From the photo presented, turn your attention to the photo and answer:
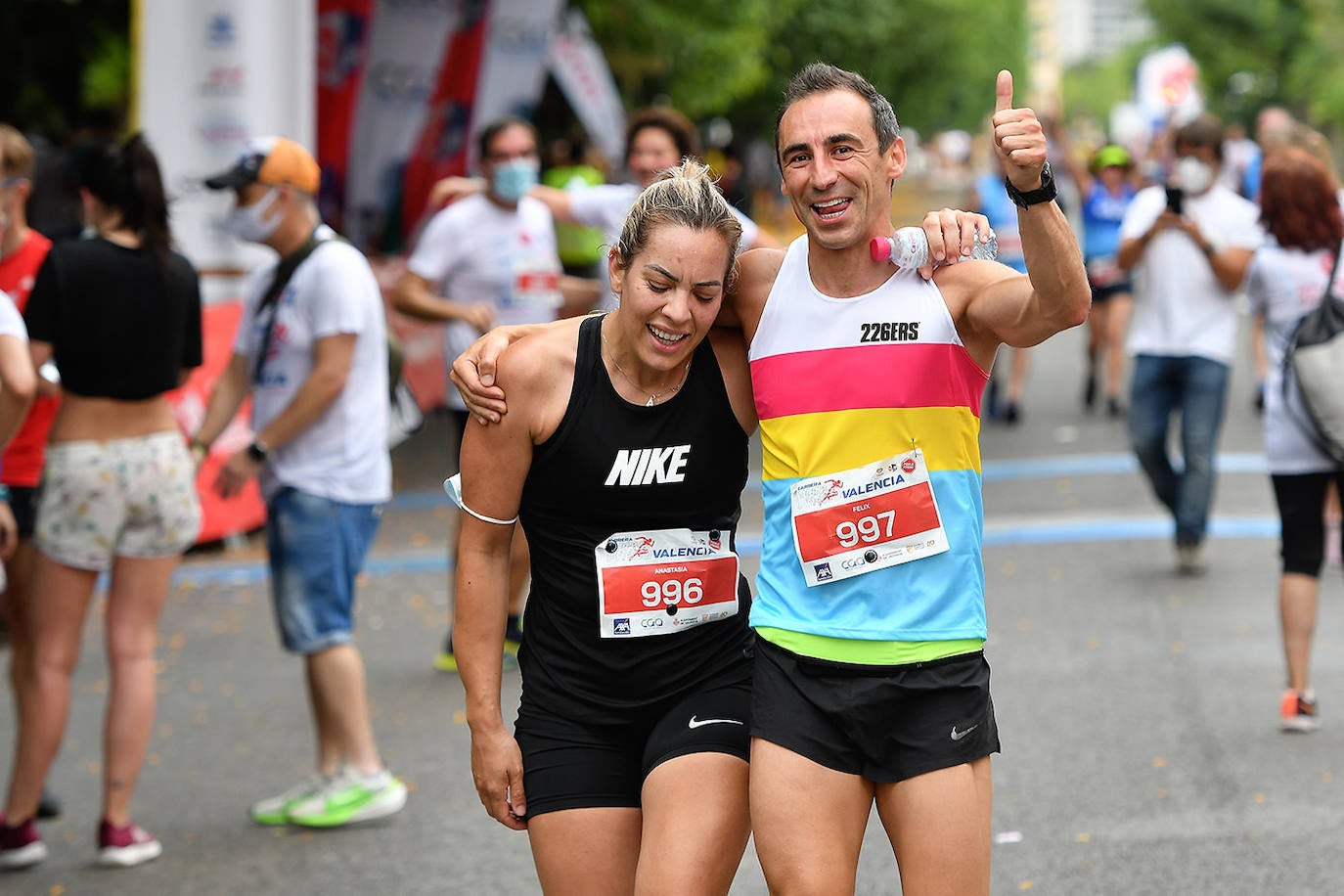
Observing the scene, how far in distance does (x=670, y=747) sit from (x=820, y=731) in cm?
31

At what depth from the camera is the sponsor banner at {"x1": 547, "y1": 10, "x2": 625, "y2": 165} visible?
752 inches

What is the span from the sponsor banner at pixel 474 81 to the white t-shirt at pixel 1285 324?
10.4 m

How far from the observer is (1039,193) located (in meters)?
3.14

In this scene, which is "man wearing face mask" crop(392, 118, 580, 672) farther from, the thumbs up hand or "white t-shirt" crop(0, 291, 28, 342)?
the thumbs up hand

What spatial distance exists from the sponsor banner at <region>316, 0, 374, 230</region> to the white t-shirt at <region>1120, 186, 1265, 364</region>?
8.06m

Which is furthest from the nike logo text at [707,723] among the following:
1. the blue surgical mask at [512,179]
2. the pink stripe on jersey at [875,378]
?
the blue surgical mask at [512,179]

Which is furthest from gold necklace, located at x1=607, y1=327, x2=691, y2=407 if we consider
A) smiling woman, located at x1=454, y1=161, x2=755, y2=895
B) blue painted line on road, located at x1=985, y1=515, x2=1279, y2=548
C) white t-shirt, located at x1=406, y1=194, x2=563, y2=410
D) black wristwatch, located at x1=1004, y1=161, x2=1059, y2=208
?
blue painted line on road, located at x1=985, y1=515, x2=1279, y2=548

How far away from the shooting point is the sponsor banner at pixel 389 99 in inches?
621

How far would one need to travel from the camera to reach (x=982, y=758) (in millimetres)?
3385

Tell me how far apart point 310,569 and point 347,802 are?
76cm

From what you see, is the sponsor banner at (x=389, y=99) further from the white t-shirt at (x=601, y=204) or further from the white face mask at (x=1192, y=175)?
the white face mask at (x=1192, y=175)

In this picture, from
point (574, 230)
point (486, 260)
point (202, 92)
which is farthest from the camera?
point (574, 230)

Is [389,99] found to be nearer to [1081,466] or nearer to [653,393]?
[1081,466]

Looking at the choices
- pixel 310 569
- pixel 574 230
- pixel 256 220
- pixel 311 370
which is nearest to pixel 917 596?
pixel 310 569
